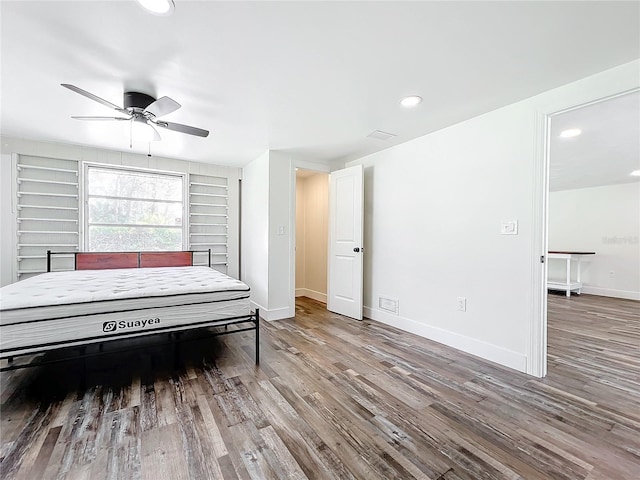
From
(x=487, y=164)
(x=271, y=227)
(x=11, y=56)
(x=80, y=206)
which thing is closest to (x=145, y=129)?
(x=11, y=56)

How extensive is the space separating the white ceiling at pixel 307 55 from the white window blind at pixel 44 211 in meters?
0.97

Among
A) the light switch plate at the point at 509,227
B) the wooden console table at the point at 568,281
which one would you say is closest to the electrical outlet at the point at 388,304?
the light switch plate at the point at 509,227

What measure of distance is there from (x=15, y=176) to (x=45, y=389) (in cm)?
306

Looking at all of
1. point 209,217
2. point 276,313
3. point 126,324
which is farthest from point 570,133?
point 209,217

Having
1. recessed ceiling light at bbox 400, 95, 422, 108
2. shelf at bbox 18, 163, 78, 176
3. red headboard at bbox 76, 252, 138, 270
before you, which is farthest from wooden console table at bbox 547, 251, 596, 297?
shelf at bbox 18, 163, 78, 176

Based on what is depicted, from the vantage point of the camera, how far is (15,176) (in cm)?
364

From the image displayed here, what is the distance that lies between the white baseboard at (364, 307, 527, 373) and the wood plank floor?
12cm

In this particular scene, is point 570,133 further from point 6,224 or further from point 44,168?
point 6,224

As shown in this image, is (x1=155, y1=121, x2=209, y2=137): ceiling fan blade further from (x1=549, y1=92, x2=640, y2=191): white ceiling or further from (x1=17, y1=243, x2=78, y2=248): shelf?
(x1=549, y1=92, x2=640, y2=191): white ceiling

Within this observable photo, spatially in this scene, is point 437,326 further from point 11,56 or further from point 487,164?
point 11,56

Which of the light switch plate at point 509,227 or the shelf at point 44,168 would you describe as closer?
the light switch plate at point 509,227

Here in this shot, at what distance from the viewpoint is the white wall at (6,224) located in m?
3.58

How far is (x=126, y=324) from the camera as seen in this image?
2.18 m

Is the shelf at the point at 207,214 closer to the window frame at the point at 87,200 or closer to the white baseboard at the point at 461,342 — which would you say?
the window frame at the point at 87,200
